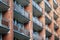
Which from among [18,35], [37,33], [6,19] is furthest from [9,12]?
[37,33]

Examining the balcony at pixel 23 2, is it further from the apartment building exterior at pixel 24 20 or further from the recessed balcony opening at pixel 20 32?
the recessed balcony opening at pixel 20 32

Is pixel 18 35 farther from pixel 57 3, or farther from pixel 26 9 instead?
pixel 57 3

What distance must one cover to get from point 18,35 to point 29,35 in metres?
3.33

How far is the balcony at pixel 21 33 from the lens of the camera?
1027 inches

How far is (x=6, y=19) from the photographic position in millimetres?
24203


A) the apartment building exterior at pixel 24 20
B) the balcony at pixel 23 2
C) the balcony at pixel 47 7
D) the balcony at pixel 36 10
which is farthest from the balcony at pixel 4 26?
the balcony at pixel 47 7

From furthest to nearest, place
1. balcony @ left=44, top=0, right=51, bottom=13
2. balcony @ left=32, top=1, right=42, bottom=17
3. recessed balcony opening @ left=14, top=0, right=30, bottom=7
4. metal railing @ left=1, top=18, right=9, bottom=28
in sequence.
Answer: balcony @ left=44, top=0, right=51, bottom=13
balcony @ left=32, top=1, right=42, bottom=17
recessed balcony opening @ left=14, top=0, right=30, bottom=7
metal railing @ left=1, top=18, right=9, bottom=28

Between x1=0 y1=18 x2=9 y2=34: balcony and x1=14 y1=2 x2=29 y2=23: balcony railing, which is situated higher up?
x1=14 y1=2 x2=29 y2=23: balcony railing

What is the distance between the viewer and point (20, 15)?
27.7 metres

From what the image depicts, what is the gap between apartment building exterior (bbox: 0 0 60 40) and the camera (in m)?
24.0

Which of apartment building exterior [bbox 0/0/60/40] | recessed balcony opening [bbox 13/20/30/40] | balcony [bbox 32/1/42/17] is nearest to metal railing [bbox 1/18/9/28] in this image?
apartment building exterior [bbox 0/0/60/40]

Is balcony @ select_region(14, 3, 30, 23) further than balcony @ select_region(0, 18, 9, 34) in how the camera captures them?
Yes

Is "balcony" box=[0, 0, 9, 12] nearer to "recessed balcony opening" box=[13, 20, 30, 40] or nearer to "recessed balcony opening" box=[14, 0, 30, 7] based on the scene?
"recessed balcony opening" box=[13, 20, 30, 40]

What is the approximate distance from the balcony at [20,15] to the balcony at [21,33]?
1435 millimetres
